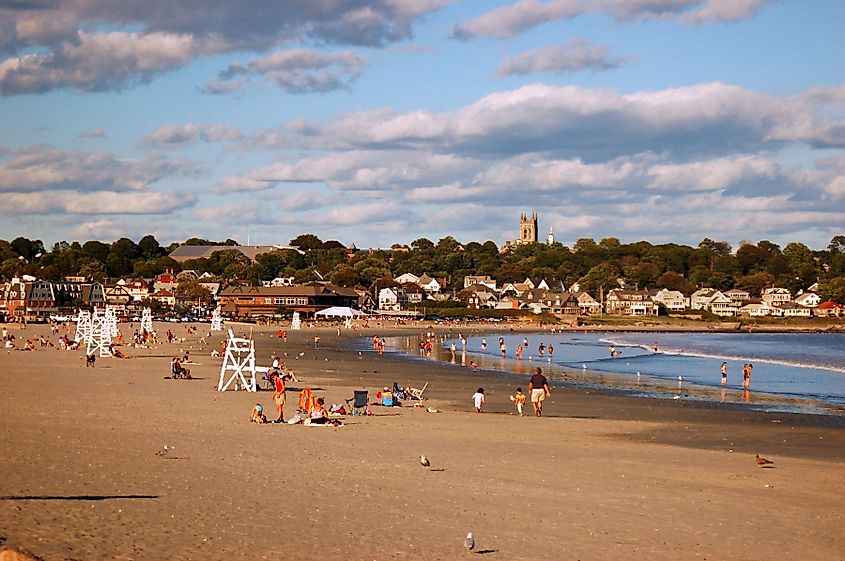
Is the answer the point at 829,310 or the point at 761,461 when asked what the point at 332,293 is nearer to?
the point at 829,310

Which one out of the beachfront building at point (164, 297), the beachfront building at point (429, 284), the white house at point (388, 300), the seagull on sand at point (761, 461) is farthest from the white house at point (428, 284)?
the seagull on sand at point (761, 461)

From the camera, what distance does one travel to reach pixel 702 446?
62.3ft

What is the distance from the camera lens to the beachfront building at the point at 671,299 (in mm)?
181750

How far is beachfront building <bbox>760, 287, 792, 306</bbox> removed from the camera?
186 meters

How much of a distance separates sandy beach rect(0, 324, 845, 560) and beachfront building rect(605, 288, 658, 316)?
493 feet

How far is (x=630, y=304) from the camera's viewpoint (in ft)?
572

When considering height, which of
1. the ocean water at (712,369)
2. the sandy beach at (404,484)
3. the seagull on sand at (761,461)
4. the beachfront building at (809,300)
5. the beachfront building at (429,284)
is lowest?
the ocean water at (712,369)

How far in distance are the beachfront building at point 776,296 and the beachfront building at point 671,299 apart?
48.9ft

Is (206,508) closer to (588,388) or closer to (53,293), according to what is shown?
(588,388)

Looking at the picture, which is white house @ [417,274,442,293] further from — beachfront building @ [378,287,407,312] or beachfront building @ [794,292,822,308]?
beachfront building @ [794,292,822,308]

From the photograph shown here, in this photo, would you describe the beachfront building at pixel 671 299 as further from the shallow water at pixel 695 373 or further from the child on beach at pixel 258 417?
the child on beach at pixel 258 417

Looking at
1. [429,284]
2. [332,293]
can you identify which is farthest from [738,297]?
[332,293]

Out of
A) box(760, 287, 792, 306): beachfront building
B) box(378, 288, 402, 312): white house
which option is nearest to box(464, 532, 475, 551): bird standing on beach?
box(378, 288, 402, 312): white house

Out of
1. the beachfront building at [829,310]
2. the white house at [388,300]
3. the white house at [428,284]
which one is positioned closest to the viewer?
the white house at [388,300]
